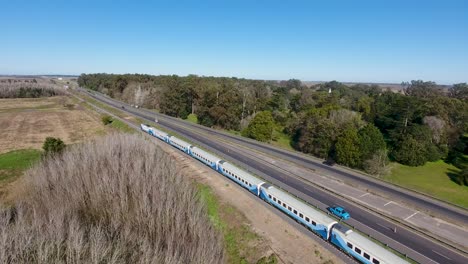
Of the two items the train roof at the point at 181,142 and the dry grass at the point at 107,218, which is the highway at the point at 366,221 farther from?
the dry grass at the point at 107,218

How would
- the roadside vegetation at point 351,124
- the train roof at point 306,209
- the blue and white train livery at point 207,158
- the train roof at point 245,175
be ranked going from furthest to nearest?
the roadside vegetation at point 351,124
the blue and white train livery at point 207,158
the train roof at point 245,175
the train roof at point 306,209

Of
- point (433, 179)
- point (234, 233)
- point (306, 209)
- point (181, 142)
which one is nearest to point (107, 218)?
point (234, 233)

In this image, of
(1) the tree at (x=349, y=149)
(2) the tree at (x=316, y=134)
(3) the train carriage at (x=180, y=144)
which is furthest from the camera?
(2) the tree at (x=316, y=134)

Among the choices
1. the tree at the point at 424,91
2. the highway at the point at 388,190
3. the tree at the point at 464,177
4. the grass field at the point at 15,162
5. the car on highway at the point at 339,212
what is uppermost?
the tree at the point at 424,91

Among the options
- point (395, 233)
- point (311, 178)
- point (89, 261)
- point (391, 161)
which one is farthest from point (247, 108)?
point (89, 261)

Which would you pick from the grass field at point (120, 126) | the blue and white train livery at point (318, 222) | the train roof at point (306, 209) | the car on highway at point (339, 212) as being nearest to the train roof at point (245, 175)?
the blue and white train livery at point (318, 222)

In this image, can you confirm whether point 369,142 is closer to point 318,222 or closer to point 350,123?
point 350,123

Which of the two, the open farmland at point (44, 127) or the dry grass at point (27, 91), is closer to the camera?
the open farmland at point (44, 127)
